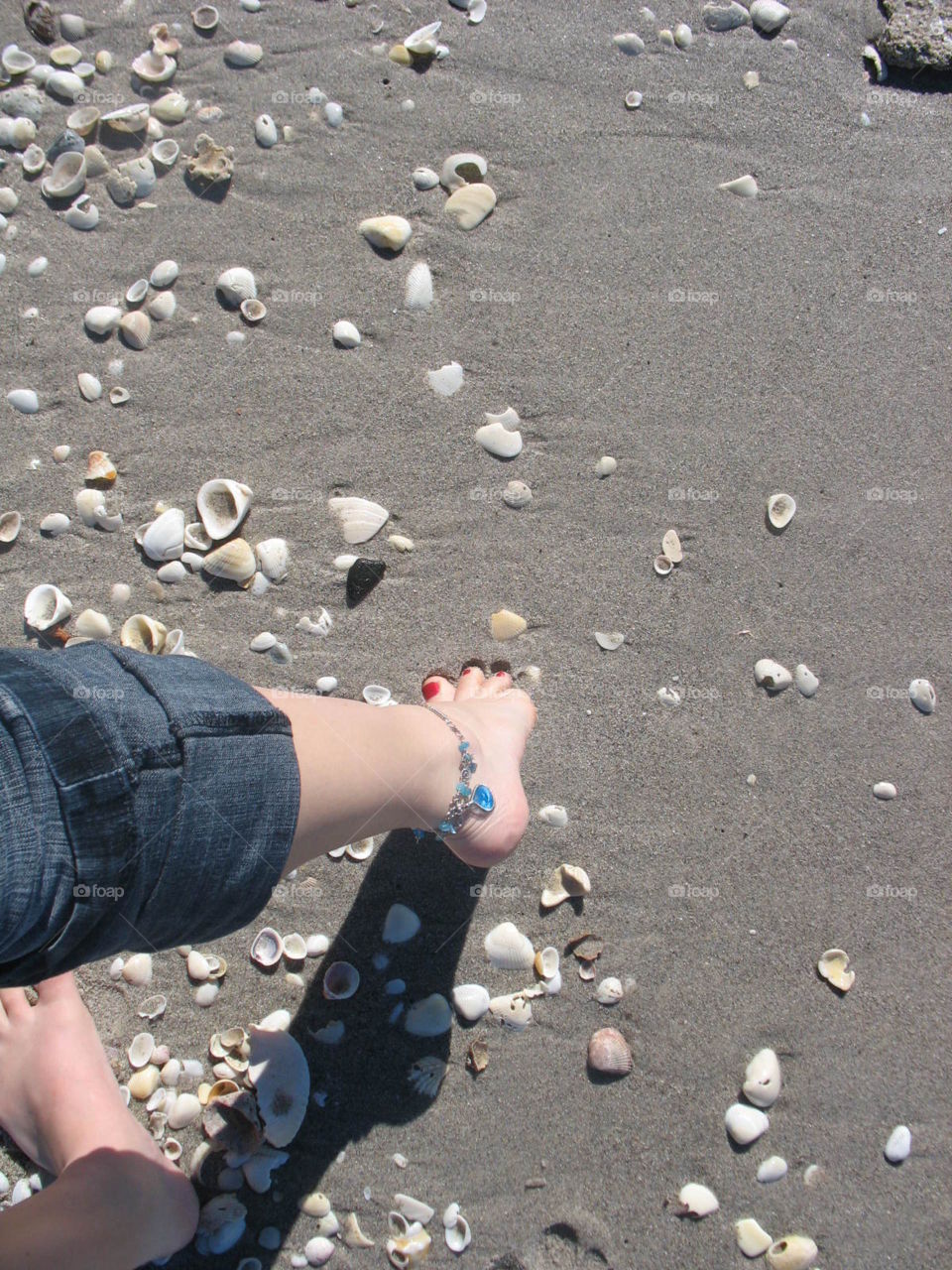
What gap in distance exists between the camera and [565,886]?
2.33 metres

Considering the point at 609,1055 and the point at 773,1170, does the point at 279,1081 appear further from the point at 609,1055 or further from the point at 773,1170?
the point at 773,1170

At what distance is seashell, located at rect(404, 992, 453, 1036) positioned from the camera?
228 centimetres

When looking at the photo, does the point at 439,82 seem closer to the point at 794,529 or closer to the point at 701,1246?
the point at 794,529

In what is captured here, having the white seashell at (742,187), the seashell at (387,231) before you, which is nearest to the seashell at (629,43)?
the white seashell at (742,187)

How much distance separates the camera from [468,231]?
255 centimetres

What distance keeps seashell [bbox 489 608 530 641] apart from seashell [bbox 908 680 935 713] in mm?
1149

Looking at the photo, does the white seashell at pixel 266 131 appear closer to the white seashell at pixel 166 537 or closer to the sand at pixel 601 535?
the sand at pixel 601 535

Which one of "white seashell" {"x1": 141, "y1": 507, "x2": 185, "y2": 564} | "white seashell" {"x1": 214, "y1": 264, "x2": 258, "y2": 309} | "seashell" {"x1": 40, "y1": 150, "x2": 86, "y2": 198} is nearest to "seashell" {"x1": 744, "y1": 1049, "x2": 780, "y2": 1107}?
"white seashell" {"x1": 141, "y1": 507, "x2": 185, "y2": 564}

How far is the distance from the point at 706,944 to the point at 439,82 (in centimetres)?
273

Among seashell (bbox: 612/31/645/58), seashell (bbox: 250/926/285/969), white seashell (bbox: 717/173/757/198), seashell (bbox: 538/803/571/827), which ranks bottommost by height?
seashell (bbox: 250/926/285/969)

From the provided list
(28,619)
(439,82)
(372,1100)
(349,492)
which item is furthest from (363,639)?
(439,82)

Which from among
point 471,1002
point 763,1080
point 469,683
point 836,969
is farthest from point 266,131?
point 763,1080

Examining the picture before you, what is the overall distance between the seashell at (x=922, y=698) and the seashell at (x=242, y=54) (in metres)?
2.80

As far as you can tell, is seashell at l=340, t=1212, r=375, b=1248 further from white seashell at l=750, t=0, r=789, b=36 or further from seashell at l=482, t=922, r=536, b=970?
white seashell at l=750, t=0, r=789, b=36
